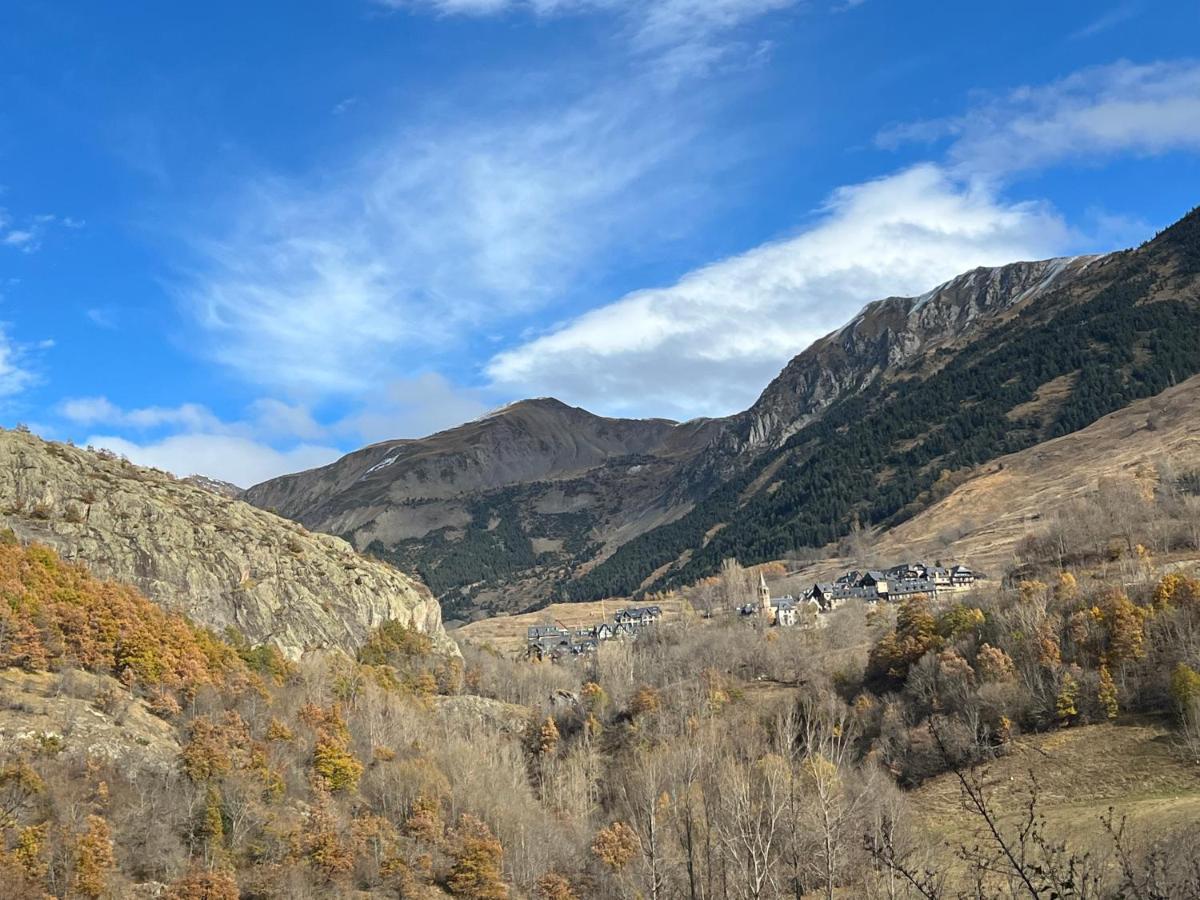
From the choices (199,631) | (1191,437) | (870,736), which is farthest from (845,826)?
(1191,437)

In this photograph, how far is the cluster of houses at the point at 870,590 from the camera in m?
156

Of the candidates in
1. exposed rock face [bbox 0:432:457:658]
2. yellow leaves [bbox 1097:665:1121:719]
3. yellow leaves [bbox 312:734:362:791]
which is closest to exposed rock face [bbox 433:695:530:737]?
exposed rock face [bbox 0:432:457:658]

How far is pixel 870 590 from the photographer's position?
6639 inches

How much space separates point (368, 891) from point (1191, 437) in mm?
189272

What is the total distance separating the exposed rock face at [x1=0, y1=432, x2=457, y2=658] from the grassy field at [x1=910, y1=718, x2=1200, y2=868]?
66636mm

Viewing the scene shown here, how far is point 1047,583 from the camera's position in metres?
107

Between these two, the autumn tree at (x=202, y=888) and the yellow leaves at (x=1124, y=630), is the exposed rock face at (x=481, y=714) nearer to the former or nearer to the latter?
the autumn tree at (x=202, y=888)

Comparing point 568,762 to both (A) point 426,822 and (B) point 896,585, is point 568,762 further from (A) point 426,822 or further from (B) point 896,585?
(B) point 896,585

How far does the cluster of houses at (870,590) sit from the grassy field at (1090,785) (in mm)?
75806

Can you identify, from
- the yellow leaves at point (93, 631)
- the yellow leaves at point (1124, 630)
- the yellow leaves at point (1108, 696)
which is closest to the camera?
the yellow leaves at point (93, 631)

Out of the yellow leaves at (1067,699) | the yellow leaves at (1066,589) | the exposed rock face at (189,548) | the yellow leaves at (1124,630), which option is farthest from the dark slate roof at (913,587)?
the exposed rock face at (189,548)

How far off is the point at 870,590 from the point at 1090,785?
104m

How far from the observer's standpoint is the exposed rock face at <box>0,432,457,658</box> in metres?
89.9

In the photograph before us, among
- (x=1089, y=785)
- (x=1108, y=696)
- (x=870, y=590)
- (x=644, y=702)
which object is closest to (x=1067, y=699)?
(x=1108, y=696)
